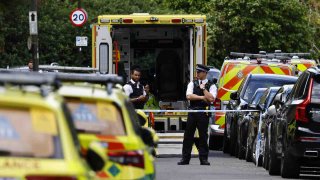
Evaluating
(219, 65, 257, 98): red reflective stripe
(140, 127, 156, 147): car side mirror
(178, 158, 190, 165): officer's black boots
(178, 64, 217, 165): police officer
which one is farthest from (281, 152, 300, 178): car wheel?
(219, 65, 257, 98): red reflective stripe

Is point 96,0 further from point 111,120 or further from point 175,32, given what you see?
point 111,120

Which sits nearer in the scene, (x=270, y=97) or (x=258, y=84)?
(x=270, y=97)

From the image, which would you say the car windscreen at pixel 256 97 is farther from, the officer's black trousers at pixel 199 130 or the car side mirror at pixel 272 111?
the car side mirror at pixel 272 111

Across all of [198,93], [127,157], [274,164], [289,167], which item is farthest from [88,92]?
[198,93]

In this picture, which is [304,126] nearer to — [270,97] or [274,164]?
[274,164]

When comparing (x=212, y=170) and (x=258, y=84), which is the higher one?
(x=258, y=84)

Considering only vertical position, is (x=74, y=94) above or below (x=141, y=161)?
above

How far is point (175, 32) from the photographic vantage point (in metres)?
25.7

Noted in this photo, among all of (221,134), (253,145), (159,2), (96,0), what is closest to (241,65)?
(221,134)

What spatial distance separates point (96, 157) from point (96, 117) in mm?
1571

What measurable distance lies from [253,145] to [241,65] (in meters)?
6.25

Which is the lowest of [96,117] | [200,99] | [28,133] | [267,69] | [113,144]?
[267,69]

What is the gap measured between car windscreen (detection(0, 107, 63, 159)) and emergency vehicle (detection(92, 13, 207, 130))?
1618 centimetres

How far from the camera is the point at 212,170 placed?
19.6m
